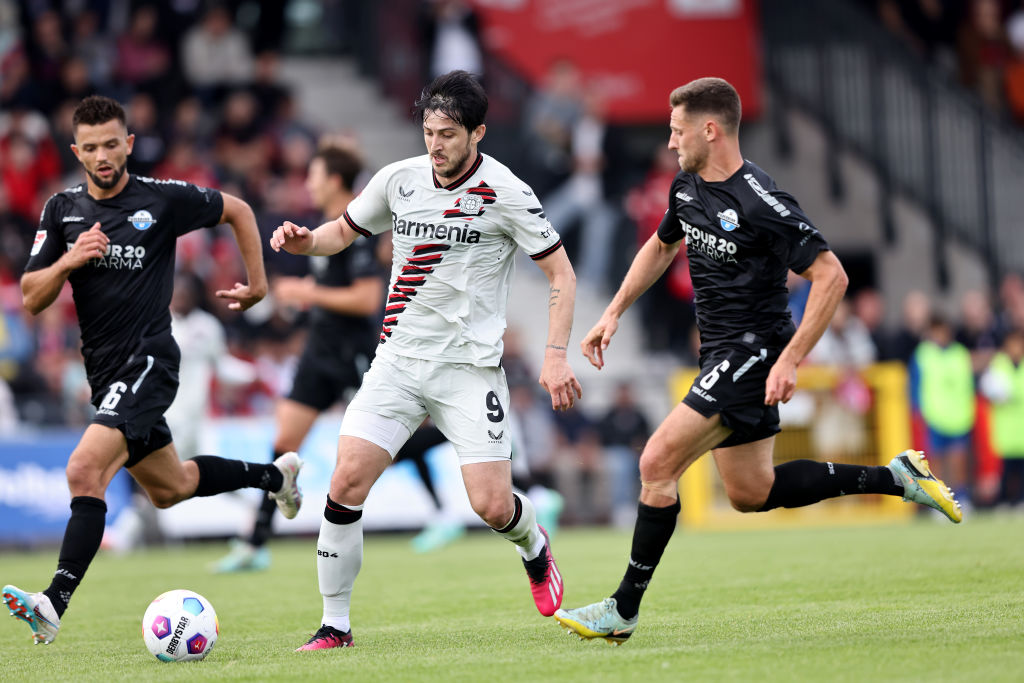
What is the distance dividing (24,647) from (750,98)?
15784 mm

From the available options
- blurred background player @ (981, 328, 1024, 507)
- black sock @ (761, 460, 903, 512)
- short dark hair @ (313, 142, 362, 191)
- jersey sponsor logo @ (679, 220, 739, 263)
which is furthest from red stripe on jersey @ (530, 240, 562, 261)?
blurred background player @ (981, 328, 1024, 507)

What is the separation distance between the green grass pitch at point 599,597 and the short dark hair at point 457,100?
2.51 meters

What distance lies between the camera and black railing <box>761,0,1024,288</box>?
1933cm

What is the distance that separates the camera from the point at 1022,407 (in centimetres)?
1706

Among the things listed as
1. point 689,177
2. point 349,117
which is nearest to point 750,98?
point 349,117

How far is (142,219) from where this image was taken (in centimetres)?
766

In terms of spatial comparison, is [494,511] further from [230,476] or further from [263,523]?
[263,523]

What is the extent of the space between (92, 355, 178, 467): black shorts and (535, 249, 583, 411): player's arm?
2297mm

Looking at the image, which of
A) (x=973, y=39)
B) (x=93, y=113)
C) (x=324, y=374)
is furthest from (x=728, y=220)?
(x=973, y=39)

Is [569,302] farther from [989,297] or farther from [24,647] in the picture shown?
[989,297]

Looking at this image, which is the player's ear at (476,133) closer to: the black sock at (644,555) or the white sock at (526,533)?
the white sock at (526,533)

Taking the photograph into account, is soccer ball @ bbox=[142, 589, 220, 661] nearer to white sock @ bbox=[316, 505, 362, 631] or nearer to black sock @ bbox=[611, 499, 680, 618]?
white sock @ bbox=[316, 505, 362, 631]

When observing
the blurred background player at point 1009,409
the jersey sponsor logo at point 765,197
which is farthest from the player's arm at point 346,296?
the blurred background player at point 1009,409

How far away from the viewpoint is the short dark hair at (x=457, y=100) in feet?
21.5
